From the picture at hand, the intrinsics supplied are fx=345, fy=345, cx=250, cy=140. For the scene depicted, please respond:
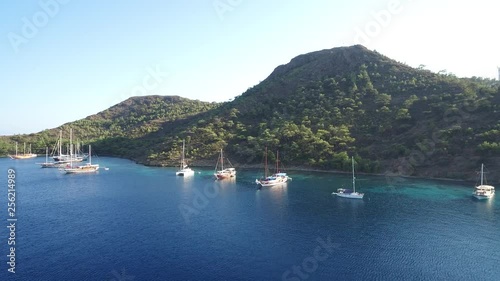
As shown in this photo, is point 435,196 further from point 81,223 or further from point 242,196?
point 81,223

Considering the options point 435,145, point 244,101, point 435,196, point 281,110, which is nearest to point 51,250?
point 435,196

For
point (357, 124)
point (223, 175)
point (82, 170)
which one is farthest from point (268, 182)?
point (82, 170)

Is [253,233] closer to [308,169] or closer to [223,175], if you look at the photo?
[223,175]

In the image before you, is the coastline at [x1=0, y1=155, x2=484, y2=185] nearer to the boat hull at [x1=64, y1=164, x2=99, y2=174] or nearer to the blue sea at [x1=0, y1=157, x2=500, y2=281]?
the blue sea at [x1=0, y1=157, x2=500, y2=281]

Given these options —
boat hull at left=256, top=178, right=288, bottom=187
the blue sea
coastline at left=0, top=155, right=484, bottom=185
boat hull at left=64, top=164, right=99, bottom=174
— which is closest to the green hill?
coastline at left=0, top=155, right=484, bottom=185

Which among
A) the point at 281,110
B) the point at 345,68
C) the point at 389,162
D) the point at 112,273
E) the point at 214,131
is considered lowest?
the point at 112,273

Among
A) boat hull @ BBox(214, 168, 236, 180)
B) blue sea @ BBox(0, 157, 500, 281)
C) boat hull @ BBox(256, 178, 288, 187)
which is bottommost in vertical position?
blue sea @ BBox(0, 157, 500, 281)

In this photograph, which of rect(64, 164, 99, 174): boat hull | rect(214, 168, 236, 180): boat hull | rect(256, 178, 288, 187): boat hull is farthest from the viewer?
rect(64, 164, 99, 174): boat hull
